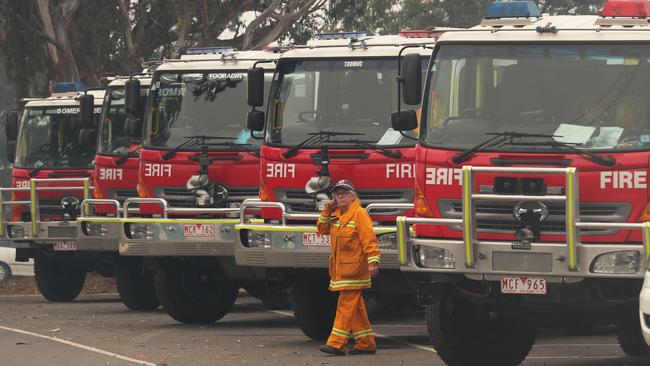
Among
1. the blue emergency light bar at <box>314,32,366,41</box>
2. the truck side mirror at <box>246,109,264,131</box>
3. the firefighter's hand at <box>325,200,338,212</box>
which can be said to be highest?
the blue emergency light bar at <box>314,32,366,41</box>

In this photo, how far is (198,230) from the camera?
1659 centimetres

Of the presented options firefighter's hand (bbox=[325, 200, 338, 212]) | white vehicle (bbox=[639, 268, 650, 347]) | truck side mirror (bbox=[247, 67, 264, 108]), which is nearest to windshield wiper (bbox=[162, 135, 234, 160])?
truck side mirror (bbox=[247, 67, 264, 108])

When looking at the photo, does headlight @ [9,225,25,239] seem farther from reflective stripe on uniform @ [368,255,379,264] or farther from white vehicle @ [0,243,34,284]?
reflective stripe on uniform @ [368,255,379,264]

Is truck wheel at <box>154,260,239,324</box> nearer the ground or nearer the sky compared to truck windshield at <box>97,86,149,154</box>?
nearer the ground

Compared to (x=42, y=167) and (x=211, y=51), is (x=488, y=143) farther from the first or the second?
(x=42, y=167)

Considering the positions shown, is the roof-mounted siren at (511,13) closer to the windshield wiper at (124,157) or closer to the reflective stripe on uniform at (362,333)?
the reflective stripe on uniform at (362,333)

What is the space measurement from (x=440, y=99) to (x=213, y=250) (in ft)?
17.3

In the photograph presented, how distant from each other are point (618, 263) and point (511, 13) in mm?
2259

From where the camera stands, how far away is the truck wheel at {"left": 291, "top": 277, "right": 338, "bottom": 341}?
15102mm

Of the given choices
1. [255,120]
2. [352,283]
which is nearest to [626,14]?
[352,283]

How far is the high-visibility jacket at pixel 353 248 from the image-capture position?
13430 mm

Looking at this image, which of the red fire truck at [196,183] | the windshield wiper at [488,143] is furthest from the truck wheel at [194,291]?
the windshield wiper at [488,143]

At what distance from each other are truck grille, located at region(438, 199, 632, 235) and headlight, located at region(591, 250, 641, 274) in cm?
20

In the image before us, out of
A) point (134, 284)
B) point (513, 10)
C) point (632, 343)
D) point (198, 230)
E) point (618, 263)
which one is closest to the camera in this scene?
point (618, 263)
